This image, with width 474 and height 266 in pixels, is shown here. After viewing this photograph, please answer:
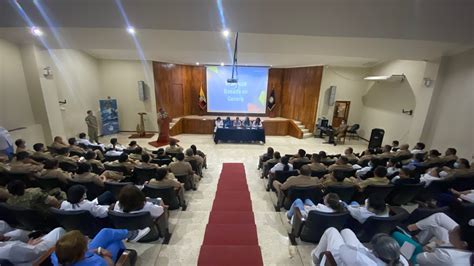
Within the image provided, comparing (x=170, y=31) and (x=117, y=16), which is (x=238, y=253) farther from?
(x=117, y=16)

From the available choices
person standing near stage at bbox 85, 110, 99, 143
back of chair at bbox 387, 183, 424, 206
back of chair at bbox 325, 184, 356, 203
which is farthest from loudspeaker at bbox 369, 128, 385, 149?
person standing near stage at bbox 85, 110, 99, 143

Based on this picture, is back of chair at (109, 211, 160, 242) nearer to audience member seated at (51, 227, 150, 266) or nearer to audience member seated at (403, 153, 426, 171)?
audience member seated at (51, 227, 150, 266)

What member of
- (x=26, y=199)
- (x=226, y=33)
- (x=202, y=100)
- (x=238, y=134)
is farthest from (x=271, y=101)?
(x=26, y=199)

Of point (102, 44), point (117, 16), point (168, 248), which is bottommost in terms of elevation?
point (168, 248)

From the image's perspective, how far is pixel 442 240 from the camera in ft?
7.39

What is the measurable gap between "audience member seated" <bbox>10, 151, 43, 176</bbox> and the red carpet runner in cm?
318

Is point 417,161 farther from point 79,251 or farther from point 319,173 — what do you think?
point 79,251

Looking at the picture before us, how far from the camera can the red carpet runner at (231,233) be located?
7.69ft

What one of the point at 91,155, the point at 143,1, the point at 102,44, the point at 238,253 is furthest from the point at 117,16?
the point at 238,253

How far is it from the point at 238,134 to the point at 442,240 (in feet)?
22.6

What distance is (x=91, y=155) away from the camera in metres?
4.15

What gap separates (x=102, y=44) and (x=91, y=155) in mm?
2967

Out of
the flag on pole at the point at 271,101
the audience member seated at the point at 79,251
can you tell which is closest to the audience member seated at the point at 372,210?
the audience member seated at the point at 79,251

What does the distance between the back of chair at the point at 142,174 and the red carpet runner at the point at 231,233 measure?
4.41 feet
